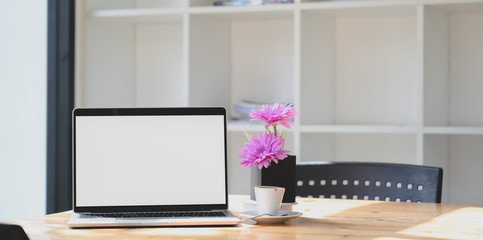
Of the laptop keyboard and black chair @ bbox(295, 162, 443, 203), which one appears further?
black chair @ bbox(295, 162, 443, 203)

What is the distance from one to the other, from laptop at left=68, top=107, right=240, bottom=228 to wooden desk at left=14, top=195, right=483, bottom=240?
0.10 meters

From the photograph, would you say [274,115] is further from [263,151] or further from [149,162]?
[149,162]

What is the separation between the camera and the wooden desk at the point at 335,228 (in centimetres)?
133

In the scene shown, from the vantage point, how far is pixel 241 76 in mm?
3223

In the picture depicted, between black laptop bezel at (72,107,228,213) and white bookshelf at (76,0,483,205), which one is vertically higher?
white bookshelf at (76,0,483,205)

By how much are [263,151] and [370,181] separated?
65 centimetres

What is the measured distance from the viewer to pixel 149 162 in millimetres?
1539
